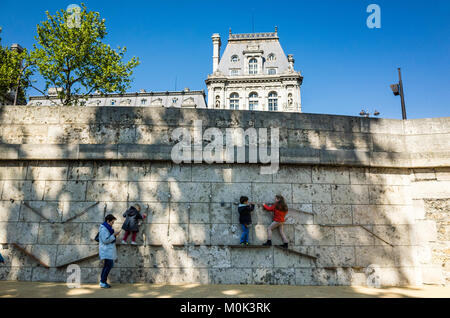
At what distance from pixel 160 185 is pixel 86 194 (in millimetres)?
1945

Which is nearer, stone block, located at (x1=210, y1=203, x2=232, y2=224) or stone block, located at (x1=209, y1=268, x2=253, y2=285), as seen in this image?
Answer: stone block, located at (x1=209, y1=268, x2=253, y2=285)

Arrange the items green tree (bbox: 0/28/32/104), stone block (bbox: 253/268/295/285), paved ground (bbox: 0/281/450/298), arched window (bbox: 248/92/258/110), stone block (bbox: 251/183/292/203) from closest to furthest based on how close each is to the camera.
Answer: paved ground (bbox: 0/281/450/298), stone block (bbox: 253/268/295/285), stone block (bbox: 251/183/292/203), green tree (bbox: 0/28/32/104), arched window (bbox: 248/92/258/110)

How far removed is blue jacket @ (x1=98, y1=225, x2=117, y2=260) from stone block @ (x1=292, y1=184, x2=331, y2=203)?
4723mm

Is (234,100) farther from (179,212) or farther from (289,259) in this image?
(289,259)

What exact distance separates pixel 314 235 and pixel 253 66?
52997 millimetres

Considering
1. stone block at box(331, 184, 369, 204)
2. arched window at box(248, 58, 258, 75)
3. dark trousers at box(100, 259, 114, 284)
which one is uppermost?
arched window at box(248, 58, 258, 75)

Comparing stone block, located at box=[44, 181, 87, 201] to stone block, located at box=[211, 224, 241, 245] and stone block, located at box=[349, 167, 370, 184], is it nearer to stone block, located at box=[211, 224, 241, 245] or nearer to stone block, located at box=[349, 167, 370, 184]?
stone block, located at box=[211, 224, 241, 245]

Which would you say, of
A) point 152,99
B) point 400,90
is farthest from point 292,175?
point 152,99

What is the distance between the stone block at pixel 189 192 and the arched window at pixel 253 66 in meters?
51.8

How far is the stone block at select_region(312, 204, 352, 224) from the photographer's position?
7508mm

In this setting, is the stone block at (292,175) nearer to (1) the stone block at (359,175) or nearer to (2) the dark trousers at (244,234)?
(1) the stone block at (359,175)

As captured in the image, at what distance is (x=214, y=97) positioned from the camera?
5303cm

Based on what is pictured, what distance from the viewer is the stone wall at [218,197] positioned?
700 centimetres

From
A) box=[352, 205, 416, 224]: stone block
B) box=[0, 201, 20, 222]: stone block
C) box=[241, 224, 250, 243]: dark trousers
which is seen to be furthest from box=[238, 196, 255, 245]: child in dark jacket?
box=[0, 201, 20, 222]: stone block
